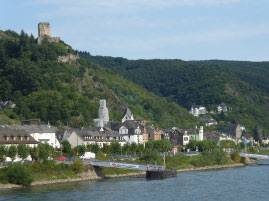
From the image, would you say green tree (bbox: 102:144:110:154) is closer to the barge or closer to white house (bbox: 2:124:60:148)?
white house (bbox: 2:124:60:148)

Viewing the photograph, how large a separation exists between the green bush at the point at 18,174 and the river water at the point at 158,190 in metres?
1.79

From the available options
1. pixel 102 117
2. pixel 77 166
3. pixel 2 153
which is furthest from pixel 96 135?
pixel 2 153

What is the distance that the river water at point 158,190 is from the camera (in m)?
75.9

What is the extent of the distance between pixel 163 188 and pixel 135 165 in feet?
44.3

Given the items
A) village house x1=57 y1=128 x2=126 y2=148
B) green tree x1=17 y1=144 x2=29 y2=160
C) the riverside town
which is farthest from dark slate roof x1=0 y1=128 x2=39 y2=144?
village house x1=57 y1=128 x2=126 y2=148

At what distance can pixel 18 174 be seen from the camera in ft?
270

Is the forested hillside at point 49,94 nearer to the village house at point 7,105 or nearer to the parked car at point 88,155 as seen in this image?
the village house at point 7,105

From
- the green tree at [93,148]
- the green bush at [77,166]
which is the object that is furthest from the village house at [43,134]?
the green bush at [77,166]

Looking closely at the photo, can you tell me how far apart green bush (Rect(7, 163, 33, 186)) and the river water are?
5.88ft

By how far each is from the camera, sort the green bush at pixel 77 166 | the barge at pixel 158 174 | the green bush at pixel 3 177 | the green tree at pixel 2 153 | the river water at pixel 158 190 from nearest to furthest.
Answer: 1. the river water at pixel 158 190
2. the green bush at pixel 3 177
3. the green tree at pixel 2 153
4. the green bush at pixel 77 166
5. the barge at pixel 158 174

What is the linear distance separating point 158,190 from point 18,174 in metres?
18.0

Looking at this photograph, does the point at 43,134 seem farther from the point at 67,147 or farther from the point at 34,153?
the point at 34,153

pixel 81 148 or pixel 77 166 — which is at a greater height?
pixel 81 148

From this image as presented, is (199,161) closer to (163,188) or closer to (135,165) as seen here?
(135,165)
